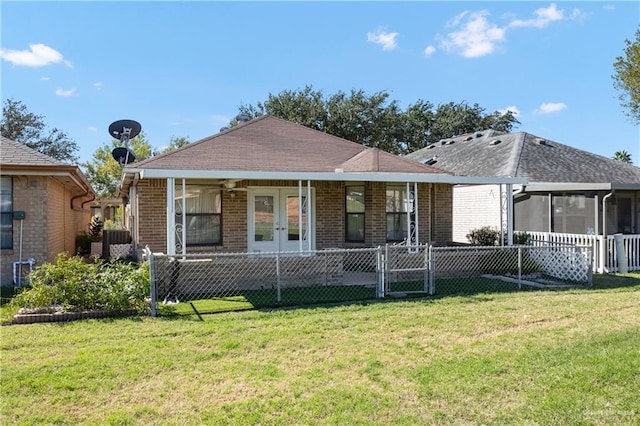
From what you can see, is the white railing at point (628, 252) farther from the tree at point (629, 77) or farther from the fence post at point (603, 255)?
the tree at point (629, 77)

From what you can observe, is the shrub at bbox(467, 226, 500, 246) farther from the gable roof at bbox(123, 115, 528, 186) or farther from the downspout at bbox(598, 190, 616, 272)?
the downspout at bbox(598, 190, 616, 272)

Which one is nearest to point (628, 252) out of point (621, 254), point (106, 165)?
point (621, 254)

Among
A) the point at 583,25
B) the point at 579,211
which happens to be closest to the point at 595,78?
the point at 583,25

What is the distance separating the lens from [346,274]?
1155 centimetres

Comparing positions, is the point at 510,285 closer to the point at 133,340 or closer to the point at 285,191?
the point at 285,191

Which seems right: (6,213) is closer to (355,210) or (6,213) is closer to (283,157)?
(283,157)

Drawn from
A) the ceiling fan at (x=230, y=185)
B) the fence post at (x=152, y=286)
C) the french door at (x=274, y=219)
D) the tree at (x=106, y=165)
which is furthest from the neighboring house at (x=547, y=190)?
the tree at (x=106, y=165)

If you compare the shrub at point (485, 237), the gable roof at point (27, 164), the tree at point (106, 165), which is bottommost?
the shrub at point (485, 237)

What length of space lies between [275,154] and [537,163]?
9912mm

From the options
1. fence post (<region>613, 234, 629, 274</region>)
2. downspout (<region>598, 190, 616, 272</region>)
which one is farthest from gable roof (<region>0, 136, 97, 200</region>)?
fence post (<region>613, 234, 629, 274</region>)

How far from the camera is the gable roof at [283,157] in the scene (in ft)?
36.8

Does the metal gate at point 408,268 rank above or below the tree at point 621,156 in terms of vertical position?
below

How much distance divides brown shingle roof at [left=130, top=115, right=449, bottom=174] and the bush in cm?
435

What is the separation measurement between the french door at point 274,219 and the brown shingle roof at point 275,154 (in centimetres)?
67
